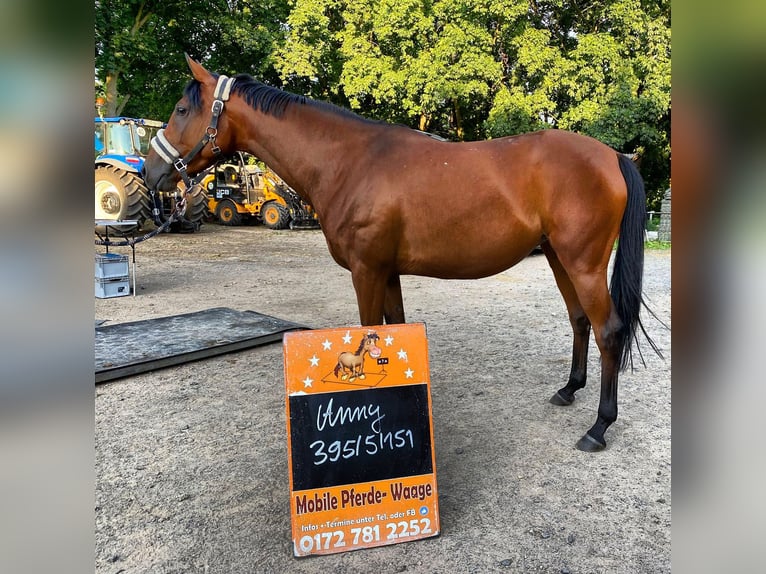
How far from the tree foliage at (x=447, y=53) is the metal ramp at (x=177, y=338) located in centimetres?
947

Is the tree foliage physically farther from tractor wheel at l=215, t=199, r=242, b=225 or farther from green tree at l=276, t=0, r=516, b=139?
tractor wheel at l=215, t=199, r=242, b=225

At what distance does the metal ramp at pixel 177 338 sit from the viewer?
156 inches

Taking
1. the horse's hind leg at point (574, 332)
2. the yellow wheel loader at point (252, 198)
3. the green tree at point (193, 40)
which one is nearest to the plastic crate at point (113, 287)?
the horse's hind leg at point (574, 332)

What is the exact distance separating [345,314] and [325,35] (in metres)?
13.1

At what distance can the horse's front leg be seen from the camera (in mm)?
2764

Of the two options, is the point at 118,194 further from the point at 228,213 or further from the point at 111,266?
the point at 228,213

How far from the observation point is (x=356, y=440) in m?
1.99

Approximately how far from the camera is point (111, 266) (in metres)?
6.69

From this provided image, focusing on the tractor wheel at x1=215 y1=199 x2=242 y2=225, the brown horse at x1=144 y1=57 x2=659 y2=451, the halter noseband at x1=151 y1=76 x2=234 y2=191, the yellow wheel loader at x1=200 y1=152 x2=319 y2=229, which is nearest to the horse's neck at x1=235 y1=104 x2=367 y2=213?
the brown horse at x1=144 y1=57 x2=659 y2=451

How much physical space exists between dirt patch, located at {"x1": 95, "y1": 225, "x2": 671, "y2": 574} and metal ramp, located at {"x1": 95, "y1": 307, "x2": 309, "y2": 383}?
0.11 metres
